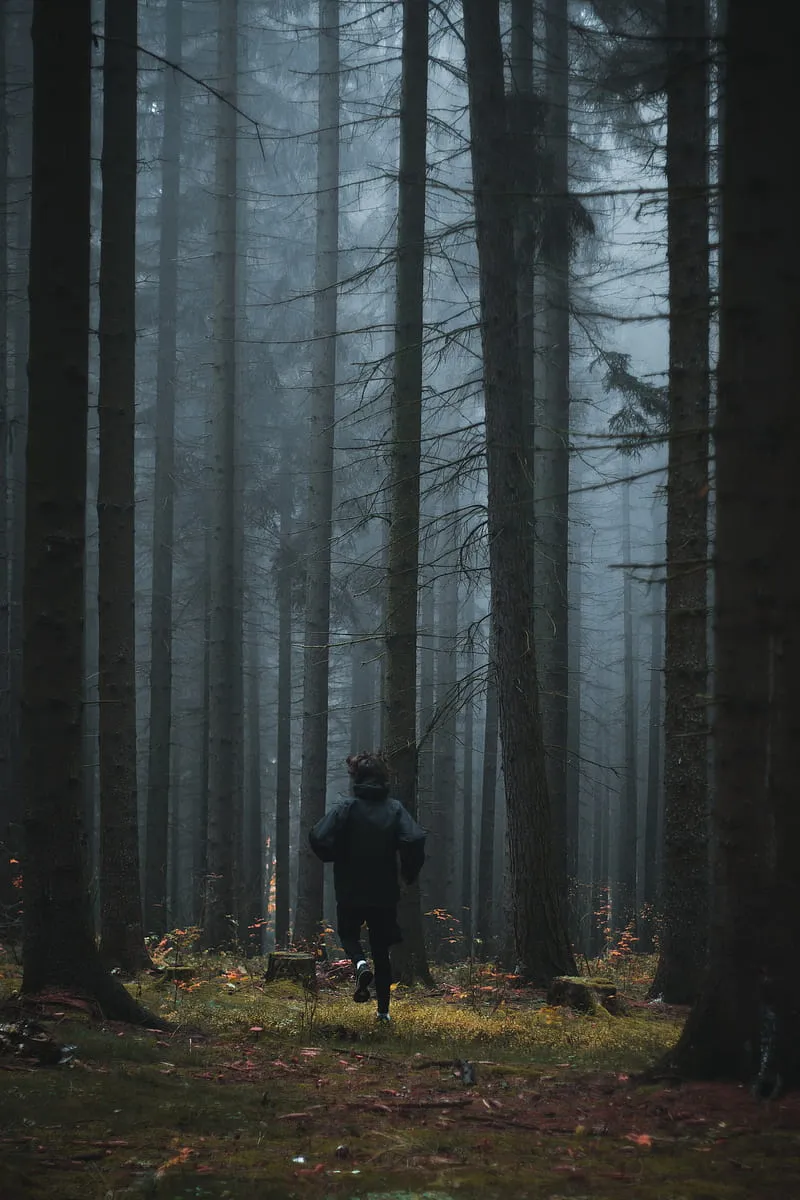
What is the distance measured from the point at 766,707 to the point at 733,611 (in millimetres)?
503

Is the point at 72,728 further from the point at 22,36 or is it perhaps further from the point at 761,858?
the point at 22,36

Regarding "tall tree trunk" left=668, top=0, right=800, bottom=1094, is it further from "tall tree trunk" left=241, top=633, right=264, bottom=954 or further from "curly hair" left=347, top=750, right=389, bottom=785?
"tall tree trunk" left=241, top=633, right=264, bottom=954

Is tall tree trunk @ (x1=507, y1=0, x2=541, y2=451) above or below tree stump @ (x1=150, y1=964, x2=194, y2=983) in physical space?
above

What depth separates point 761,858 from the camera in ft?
16.5

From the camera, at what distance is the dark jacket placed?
27.0ft

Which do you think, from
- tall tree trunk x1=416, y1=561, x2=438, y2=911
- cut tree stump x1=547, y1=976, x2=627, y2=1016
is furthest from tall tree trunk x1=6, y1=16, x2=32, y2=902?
cut tree stump x1=547, y1=976, x2=627, y2=1016

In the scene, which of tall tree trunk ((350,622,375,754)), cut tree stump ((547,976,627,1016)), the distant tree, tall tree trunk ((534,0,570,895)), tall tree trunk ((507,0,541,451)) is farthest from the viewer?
tall tree trunk ((350,622,375,754))

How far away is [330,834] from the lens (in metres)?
8.24

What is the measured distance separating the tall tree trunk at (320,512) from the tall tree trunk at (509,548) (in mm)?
4601

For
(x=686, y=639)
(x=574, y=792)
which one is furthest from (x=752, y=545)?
(x=574, y=792)

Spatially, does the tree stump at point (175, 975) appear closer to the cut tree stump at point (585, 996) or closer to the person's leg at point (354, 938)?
the person's leg at point (354, 938)

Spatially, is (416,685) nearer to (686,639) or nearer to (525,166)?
(686,639)

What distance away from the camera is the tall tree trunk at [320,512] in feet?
51.4

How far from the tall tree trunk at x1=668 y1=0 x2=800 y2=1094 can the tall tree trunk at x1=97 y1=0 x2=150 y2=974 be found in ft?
20.2
